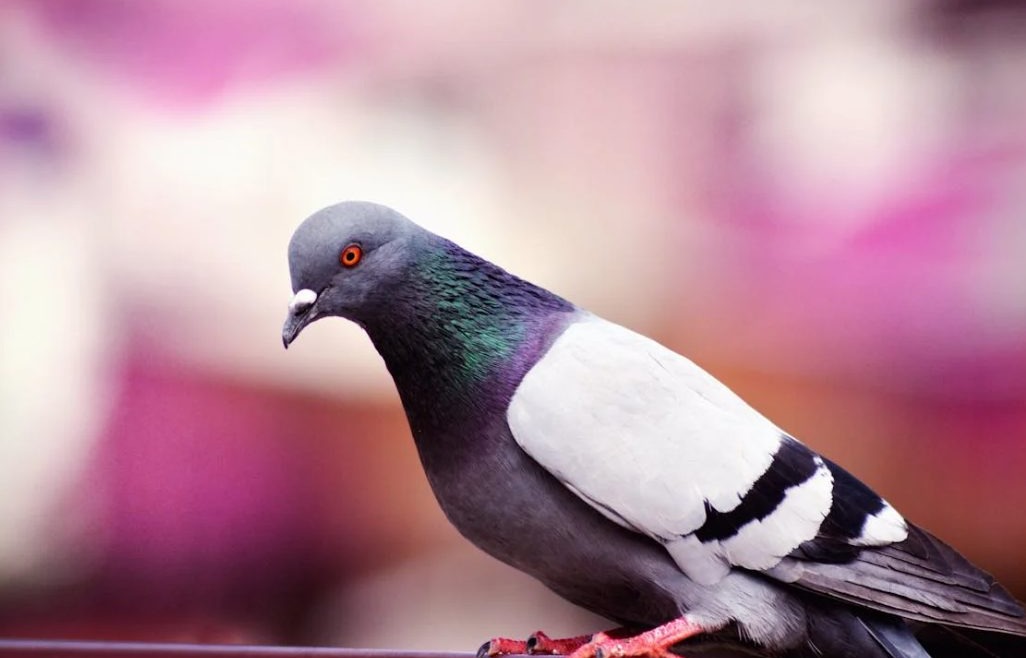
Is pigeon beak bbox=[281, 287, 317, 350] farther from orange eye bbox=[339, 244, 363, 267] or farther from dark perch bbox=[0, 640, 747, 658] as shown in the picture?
dark perch bbox=[0, 640, 747, 658]

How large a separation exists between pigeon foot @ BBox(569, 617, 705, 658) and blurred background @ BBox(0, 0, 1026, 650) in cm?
119

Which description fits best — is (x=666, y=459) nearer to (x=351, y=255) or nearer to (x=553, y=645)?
(x=553, y=645)

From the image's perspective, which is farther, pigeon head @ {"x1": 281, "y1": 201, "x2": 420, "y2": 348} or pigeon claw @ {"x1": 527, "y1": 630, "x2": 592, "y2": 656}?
pigeon claw @ {"x1": 527, "y1": 630, "x2": 592, "y2": 656}

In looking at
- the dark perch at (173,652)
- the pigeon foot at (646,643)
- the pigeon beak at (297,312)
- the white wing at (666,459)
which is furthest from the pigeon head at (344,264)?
the pigeon foot at (646,643)

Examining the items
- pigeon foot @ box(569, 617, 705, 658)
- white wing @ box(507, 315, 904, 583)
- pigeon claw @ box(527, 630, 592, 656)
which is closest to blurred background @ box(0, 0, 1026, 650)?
pigeon claw @ box(527, 630, 592, 656)

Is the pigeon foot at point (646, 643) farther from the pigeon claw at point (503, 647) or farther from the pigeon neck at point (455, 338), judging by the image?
the pigeon neck at point (455, 338)

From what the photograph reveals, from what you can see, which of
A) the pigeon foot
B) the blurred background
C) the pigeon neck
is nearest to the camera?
the pigeon foot

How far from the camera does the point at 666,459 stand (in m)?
2.24

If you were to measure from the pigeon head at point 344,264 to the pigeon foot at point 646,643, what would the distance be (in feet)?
2.82

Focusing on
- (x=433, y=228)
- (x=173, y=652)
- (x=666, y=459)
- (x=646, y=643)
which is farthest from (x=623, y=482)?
(x=433, y=228)

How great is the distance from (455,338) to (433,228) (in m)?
1.02

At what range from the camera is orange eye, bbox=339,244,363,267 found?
2377 mm

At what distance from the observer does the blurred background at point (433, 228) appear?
3.32 m

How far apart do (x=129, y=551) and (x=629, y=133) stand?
6.68 ft
